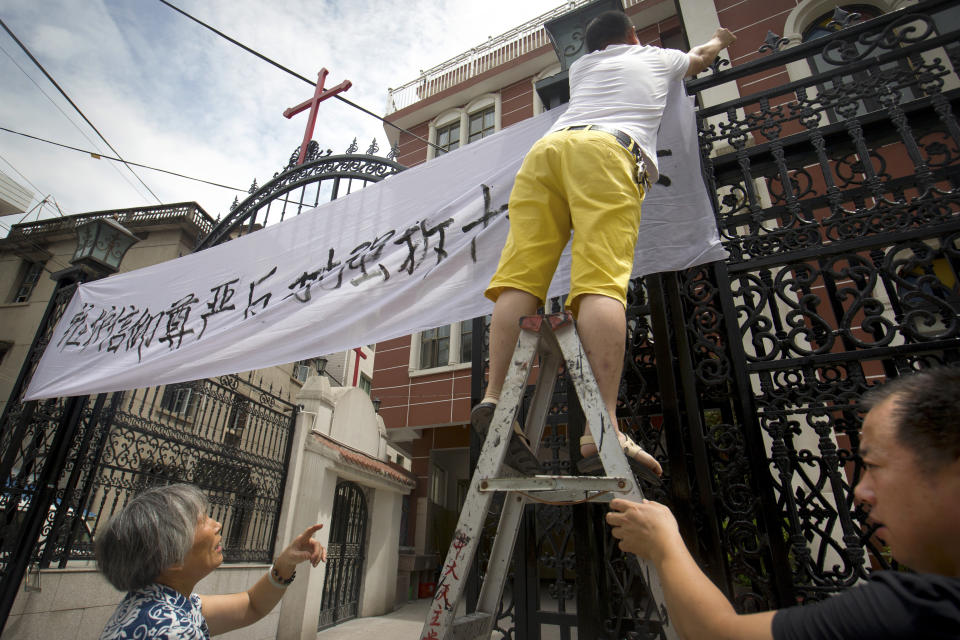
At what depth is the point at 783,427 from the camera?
1870 millimetres

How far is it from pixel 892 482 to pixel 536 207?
3.92 ft

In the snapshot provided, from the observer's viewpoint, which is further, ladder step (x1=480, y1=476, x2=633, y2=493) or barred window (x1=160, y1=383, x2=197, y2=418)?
barred window (x1=160, y1=383, x2=197, y2=418)

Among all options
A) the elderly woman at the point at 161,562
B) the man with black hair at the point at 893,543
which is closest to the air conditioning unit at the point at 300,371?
the elderly woman at the point at 161,562

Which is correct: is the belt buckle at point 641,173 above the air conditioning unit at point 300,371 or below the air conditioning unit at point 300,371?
below

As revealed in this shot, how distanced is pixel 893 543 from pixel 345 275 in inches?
113

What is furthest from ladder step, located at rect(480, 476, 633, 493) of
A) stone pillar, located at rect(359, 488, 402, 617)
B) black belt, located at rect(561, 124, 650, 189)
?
stone pillar, located at rect(359, 488, 402, 617)

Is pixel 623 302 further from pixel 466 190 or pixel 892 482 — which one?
pixel 466 190

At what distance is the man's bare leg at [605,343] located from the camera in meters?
1.36

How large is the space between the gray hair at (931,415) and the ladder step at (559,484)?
55 centimetres

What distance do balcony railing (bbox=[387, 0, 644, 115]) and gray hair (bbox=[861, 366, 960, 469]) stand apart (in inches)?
422

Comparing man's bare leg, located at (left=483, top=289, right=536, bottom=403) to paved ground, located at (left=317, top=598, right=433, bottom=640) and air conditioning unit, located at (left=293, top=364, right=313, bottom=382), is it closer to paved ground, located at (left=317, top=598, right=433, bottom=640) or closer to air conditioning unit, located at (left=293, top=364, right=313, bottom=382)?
paved ground, located at (left=317, top=598, right=433, bottom=640)

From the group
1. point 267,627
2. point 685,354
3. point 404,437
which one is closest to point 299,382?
point 404,437

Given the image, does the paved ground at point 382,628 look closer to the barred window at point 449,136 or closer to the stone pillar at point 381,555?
the stone pillar at point 381,555

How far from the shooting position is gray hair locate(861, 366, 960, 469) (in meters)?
0.90
